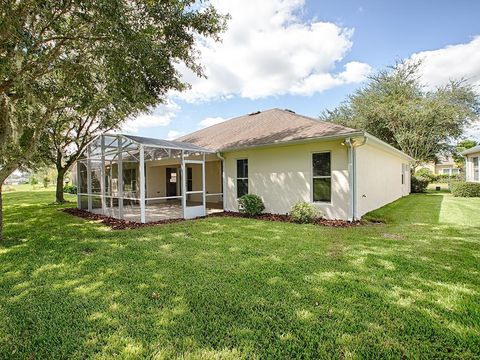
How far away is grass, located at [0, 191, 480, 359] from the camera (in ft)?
8.43

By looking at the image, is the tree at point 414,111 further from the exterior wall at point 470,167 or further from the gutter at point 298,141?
the gutter at point 298,141

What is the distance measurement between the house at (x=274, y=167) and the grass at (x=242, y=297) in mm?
2943

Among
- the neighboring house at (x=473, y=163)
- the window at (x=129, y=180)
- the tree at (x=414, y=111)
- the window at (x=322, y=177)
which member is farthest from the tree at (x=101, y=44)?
the tree at (x=414, y=111)

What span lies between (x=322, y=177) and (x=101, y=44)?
7.88 meters

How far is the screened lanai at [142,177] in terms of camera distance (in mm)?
9984

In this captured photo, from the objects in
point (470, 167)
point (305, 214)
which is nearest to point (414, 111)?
point (470, 167)

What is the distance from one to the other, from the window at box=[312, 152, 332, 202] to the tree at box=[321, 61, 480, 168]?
64.4 ft

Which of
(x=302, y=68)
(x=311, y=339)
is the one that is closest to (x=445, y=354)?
(x=311, y=339)

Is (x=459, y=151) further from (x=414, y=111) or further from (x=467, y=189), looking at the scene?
(x=467, y=189)

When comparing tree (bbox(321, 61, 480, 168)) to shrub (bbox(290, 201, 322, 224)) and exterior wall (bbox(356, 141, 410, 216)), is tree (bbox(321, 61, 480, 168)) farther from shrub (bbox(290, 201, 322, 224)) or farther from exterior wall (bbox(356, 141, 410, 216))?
shrub (bbox(290, 201, 322, 224))

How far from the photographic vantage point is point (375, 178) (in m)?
11.4

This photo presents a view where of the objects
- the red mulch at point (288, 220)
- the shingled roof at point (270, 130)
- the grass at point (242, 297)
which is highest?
the shingled roof at point (270, 130)

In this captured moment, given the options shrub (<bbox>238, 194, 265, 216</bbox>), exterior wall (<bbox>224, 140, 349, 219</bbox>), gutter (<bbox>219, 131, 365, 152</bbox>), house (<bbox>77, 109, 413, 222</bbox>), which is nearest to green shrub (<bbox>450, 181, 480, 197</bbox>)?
house (<bbox>77, 109, 413, 222</bbox>)

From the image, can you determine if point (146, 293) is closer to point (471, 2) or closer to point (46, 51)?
point (46, 51)
